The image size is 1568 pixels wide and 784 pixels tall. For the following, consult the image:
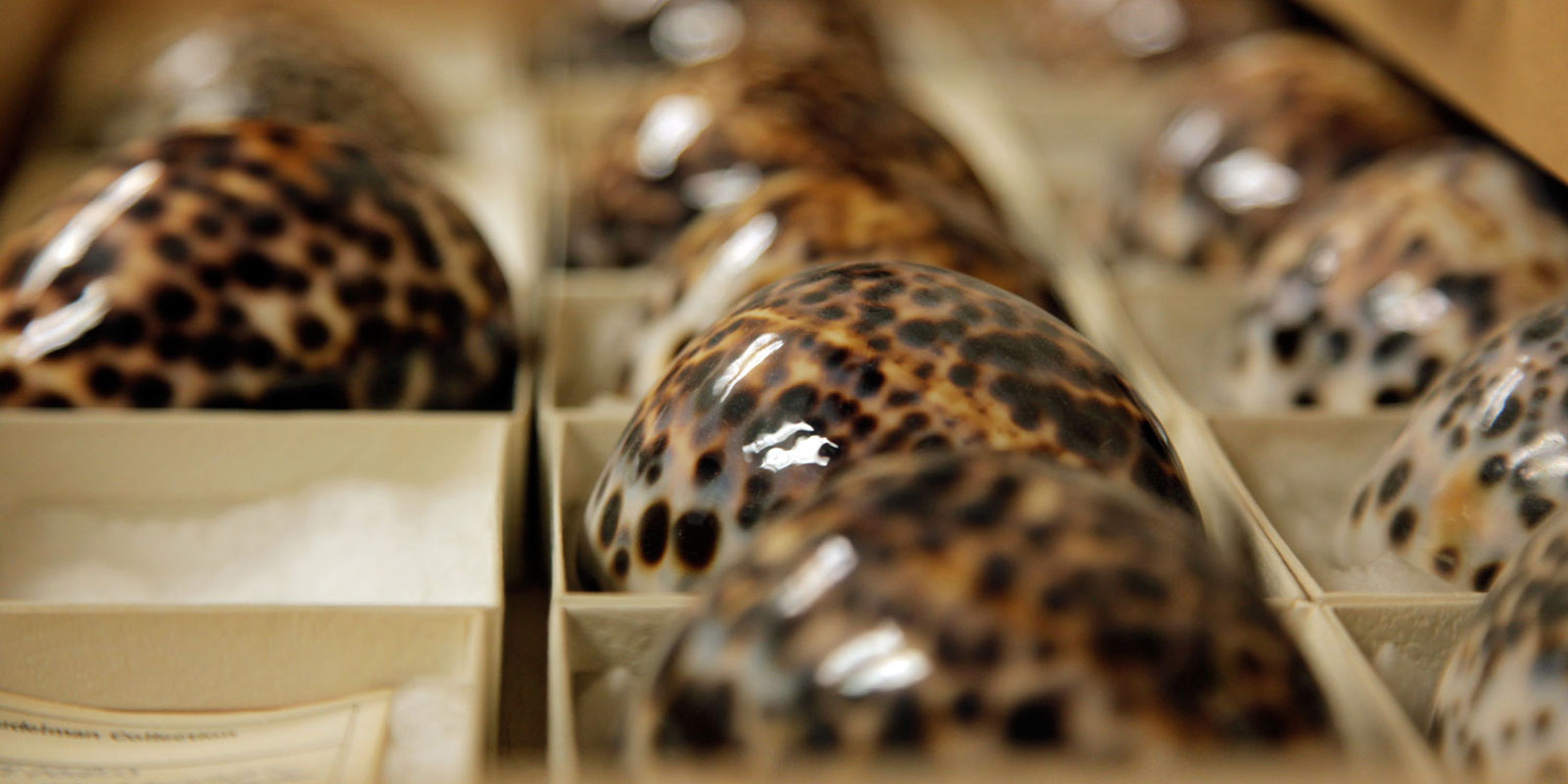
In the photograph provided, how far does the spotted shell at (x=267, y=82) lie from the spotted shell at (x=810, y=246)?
71cm

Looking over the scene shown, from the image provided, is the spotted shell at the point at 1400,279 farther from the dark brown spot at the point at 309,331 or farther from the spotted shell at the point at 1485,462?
the dark brown spot at the point at 309,331

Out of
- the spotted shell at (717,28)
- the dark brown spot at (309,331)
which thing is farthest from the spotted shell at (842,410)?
the spotted shell at (717,28)

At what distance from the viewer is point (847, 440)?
0.84 metres

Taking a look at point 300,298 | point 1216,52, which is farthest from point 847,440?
point 1216,52

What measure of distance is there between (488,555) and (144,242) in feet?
1.17

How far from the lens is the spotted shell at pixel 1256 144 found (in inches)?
61.1

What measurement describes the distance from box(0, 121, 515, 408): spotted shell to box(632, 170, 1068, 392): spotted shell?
0.18 metres

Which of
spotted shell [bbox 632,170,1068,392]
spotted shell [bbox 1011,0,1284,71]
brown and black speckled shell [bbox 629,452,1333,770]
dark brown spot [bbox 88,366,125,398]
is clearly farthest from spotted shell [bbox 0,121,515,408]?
spotted shell [bbox 1011,0,1284,71]

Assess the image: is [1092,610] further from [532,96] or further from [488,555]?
[532,96]

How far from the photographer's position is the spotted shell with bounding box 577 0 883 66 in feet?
6.64

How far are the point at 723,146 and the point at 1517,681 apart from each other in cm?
91

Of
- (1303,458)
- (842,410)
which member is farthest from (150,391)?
(1303,458)

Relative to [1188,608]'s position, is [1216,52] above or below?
above

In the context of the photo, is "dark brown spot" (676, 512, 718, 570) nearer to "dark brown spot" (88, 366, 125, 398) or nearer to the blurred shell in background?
"dark brown spot" (88, 366, 125, 398)
